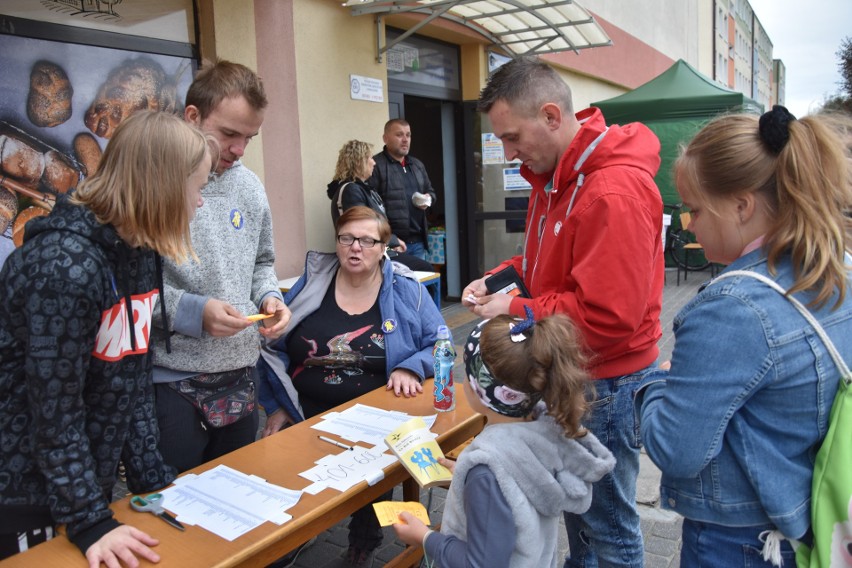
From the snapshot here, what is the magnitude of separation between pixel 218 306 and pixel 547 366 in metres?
0.99

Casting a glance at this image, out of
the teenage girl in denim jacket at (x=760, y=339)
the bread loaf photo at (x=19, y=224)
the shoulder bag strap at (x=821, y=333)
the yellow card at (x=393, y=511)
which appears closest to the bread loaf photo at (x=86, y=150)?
the bread loaf photo at (x=19, y=224)

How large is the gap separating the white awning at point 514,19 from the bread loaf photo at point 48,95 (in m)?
2.65

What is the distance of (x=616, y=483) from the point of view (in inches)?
78.3

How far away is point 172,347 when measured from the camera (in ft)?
6.51

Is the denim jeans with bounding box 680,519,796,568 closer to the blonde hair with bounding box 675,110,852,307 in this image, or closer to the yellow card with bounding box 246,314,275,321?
the blonde hair with bounding box 675,110,852,307

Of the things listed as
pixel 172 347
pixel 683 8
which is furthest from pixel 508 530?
pixel 683 8

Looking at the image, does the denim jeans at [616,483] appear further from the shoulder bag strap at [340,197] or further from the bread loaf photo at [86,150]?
the shoulder bag strap at [340,197]

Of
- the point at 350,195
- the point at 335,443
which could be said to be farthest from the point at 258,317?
the point at 350,195

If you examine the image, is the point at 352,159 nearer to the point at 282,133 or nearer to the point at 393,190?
the point at 282,133

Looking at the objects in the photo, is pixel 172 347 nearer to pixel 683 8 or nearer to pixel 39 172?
pixel 39 172

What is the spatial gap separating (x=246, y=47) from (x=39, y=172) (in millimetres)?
1811

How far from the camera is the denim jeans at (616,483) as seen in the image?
1.97 m

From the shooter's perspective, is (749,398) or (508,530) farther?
(508,530)

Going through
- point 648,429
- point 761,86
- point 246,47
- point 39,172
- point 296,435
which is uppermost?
point 761,86
